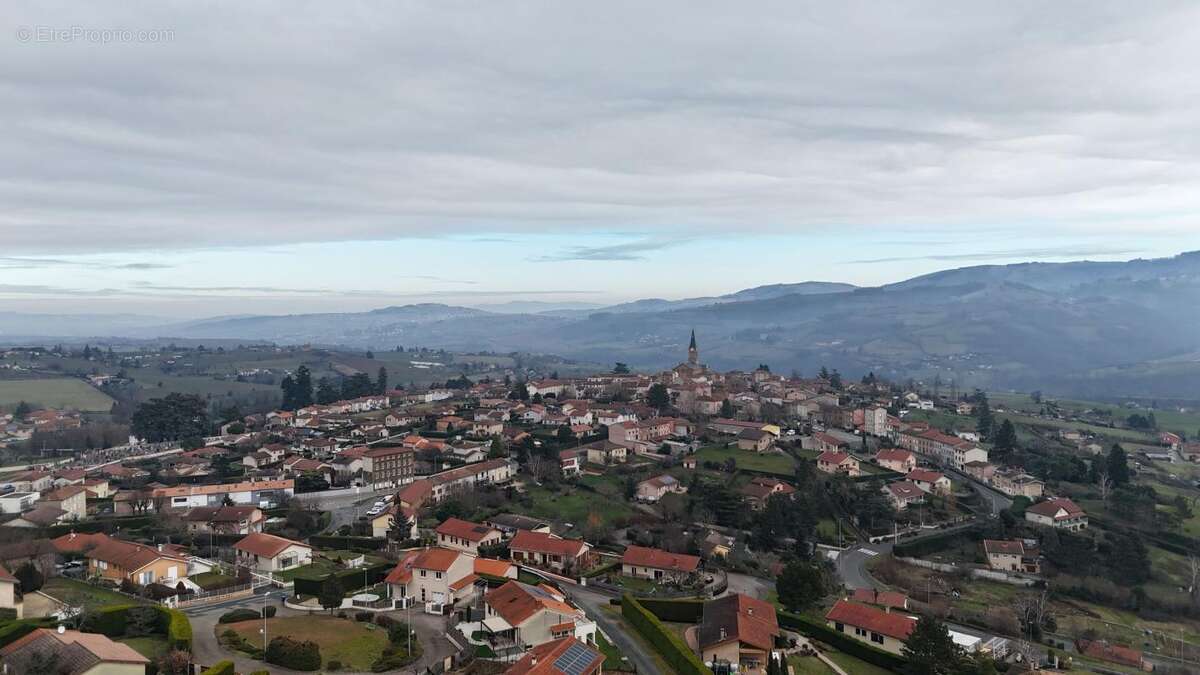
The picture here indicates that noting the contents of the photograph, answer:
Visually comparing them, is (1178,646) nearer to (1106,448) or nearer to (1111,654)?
(1111,654)

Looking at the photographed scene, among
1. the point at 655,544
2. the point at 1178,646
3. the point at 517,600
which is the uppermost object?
the point at 517,600

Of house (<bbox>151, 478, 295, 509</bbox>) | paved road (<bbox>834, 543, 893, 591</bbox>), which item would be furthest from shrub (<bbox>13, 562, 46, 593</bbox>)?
paved road (<bbox>834, 543, 893, 591</bbox>)

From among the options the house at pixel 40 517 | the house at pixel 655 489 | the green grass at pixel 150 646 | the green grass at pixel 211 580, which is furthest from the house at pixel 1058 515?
the house at pixel 40 517

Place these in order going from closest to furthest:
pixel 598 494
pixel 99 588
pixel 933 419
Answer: pixel 99 588
pixel 598 494
pixel 933 419

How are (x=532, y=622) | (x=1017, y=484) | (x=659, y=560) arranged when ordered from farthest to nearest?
(x=1017, y=484)
(x=659, y=560)
(x=532, y=622)

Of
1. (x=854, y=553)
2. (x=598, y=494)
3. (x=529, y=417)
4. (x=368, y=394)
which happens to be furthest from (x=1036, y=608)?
(x=368, y=394)

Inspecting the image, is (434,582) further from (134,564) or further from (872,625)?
(872,625)

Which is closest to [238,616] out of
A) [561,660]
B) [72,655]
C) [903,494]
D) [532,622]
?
[72,655]
